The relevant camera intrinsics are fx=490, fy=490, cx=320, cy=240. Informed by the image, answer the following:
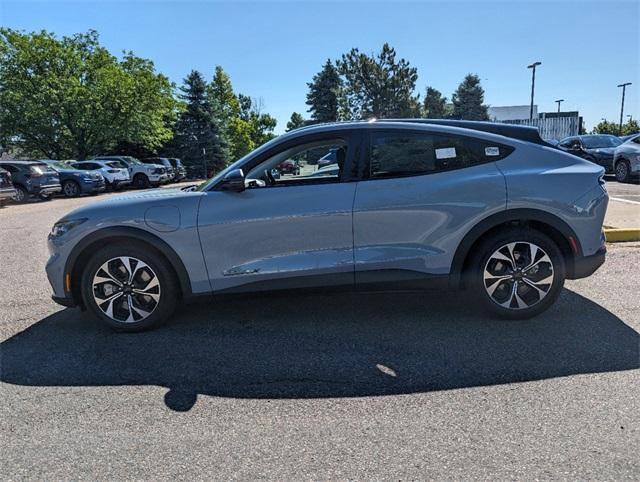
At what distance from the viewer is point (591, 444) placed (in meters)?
2.55

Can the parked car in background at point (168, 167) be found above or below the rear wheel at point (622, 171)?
above

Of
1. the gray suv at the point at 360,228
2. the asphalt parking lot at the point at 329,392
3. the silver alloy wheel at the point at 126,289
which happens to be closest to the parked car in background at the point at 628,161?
the asphalt parking lot at the point at 329,392

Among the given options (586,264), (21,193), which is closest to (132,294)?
(586,264)

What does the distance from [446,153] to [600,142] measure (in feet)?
56.9

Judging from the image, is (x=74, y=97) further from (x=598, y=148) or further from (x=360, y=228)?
(x=360, y=228)

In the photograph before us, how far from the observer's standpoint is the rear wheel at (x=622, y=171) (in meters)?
15.1

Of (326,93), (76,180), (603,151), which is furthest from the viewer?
(326,93)

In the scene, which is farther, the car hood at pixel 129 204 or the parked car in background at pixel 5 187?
the parked car in background at pixel 5 187

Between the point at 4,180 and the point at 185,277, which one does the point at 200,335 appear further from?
the point at 4,180

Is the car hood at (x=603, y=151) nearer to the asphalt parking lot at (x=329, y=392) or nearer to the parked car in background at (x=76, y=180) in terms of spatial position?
the asphalt parking lot at (x=329, y=392)

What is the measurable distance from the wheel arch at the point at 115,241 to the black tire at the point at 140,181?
22.9 m

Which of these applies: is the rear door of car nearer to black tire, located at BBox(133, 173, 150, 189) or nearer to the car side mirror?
the car side mirror

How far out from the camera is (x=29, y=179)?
59.0 ft

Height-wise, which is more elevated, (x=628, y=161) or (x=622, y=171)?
(x=628, y=161)
